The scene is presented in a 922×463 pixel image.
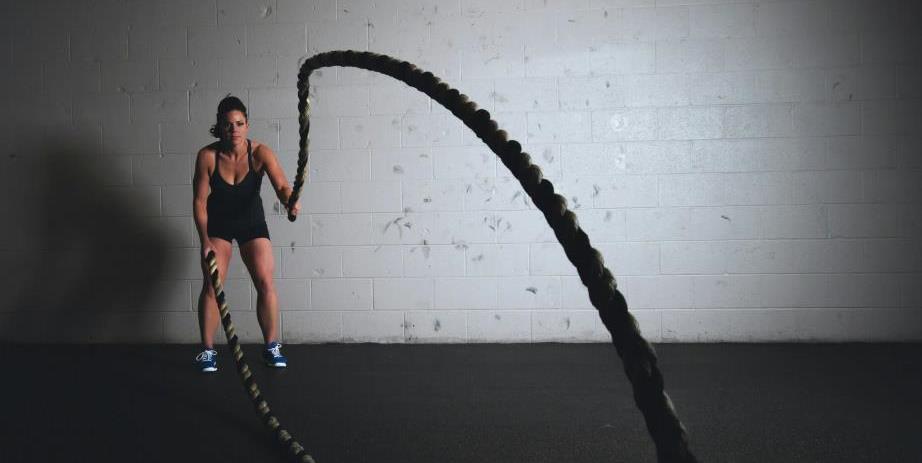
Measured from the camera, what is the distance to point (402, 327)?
371 centimetres

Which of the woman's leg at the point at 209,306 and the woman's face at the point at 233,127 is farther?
the woman's leg at the point at 209,306

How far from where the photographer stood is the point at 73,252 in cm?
389

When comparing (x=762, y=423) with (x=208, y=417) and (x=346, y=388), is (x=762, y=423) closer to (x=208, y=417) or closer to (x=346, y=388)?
(x=346, y=388)

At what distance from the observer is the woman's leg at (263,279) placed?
310 cm

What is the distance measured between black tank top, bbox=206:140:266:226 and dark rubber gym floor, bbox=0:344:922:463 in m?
0.72

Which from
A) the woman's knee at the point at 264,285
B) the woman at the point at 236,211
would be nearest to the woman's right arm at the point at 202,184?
the woman at the point at 236,211

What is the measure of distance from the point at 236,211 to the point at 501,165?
1.42 metres

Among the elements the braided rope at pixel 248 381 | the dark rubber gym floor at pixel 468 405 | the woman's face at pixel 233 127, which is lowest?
the dark rubber gym floor at pixel 468 405

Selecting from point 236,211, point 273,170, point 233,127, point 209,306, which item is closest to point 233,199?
point 236,211

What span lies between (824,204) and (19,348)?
459 cm

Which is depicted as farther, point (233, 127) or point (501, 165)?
point (501, 165)

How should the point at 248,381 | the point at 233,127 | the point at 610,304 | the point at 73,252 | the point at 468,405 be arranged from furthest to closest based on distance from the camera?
1. the point at 73,252
2. the point at 233,127
3. the point at 468,405
4. the point at 248,381
5. the point at 610,304

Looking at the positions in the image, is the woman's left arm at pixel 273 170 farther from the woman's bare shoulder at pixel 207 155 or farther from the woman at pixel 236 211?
the woman's bare shoulder at pixel 207 155

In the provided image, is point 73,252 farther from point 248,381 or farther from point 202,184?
point 248,381
